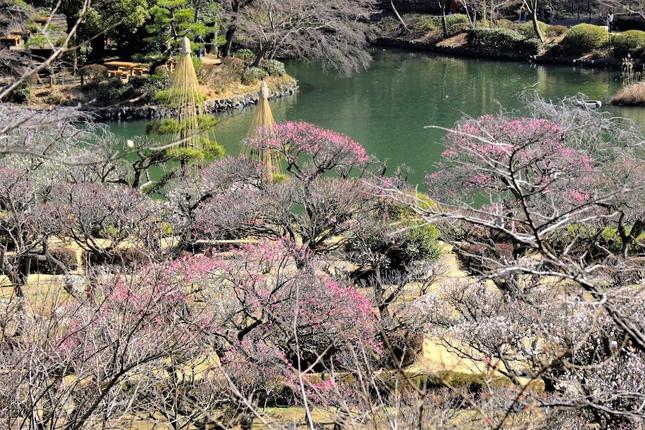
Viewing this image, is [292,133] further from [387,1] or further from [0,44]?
[387,1]

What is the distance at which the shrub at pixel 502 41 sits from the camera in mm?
28547

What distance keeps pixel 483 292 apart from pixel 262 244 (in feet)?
7.58

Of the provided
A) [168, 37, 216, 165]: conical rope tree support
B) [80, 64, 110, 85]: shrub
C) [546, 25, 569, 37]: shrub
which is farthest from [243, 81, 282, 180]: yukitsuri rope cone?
[546, 25, 569, 37]: shrub

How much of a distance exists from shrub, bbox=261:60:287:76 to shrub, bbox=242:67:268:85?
0.38 meters

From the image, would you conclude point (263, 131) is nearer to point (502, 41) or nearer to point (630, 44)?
point (630, 44)

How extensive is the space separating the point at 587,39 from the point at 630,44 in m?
1.60

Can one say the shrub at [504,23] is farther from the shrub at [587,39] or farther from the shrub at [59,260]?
the shrub at [59,260]

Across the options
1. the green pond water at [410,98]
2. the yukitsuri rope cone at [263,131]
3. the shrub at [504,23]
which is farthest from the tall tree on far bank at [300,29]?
the yukitsuri rope cone at [263,131]

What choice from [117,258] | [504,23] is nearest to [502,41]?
[504,23]

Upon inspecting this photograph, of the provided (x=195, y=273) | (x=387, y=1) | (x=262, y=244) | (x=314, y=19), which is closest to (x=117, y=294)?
(x=195, y=273)

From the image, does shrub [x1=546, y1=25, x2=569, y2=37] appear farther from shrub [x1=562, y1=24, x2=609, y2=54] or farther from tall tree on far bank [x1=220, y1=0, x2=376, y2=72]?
tall tree on far bank [x1=220, y1=0, x2=376, y2=72]

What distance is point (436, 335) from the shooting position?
7.44 metres

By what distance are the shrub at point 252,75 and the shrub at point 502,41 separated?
9.53m

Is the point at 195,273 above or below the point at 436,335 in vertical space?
above
